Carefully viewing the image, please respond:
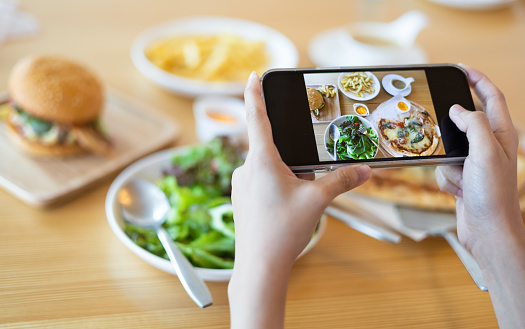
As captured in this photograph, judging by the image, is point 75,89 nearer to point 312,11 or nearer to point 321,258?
point 321,258

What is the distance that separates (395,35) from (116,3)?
1191mm

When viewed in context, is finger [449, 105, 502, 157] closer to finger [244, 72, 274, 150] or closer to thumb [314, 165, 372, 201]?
thumb [314, 165, 372, 201]

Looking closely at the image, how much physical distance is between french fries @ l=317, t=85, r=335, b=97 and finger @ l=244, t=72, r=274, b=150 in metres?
0.12

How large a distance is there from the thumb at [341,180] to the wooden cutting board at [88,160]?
757 mm

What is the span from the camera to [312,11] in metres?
2.41

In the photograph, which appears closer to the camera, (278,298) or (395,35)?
(278,298)

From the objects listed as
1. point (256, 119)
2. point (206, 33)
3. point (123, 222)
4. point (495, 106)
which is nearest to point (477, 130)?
point (495, 106)

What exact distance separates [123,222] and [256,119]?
52cm

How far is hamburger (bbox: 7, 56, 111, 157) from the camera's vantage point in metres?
1.41

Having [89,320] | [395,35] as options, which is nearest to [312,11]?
[395,35]

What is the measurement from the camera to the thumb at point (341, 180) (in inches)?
29.7

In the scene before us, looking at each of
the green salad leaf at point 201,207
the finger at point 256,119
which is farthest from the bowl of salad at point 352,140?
the green salad leaf at point 201,207

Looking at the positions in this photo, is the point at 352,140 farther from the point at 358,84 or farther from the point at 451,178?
the point at 451,178

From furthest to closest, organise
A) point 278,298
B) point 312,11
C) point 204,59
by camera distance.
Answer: point 312,11 → point 204,59 → point 278,298
